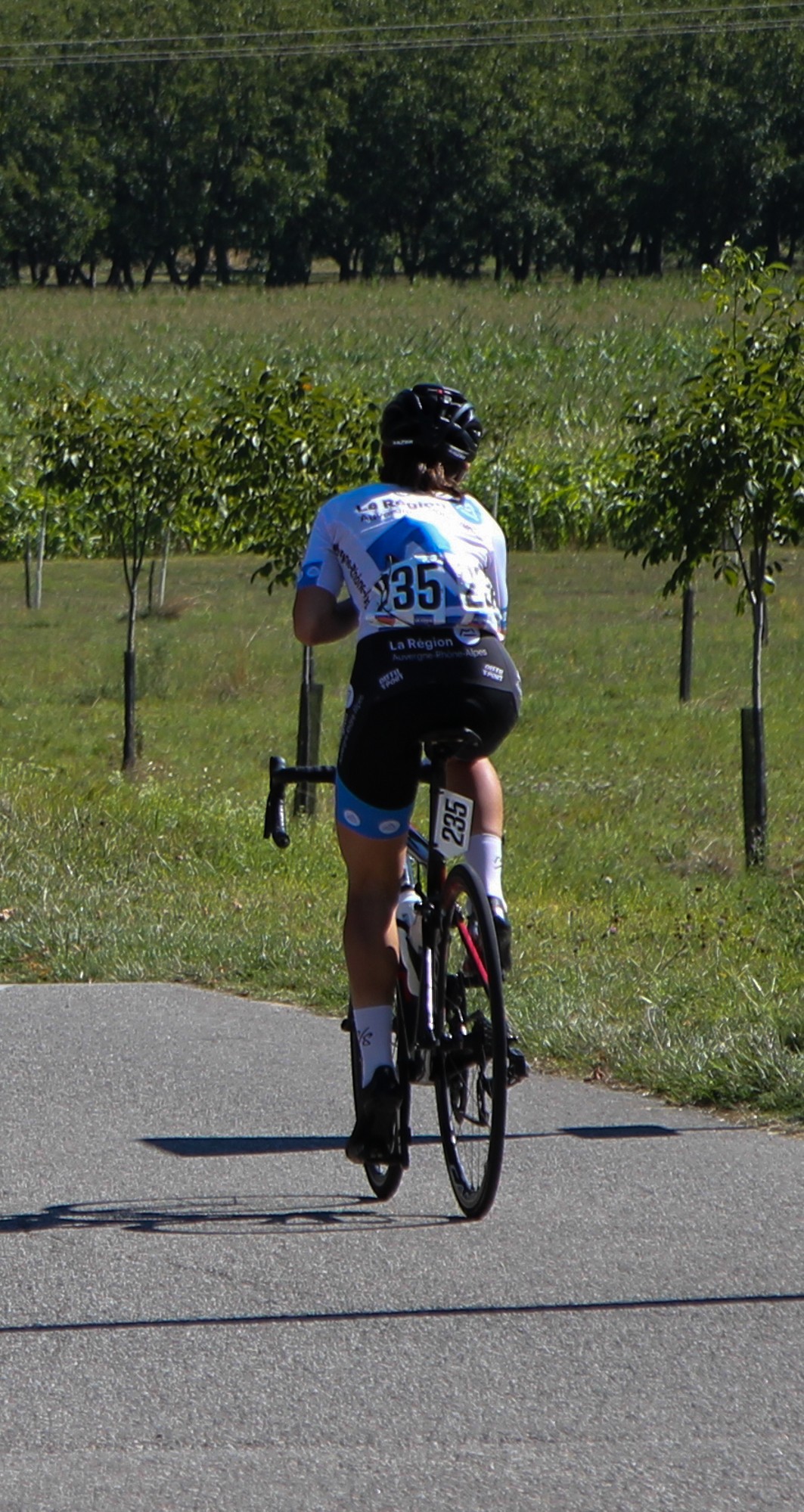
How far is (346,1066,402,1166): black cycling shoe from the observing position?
4.45 meters

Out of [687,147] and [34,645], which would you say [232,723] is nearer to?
[34,645]

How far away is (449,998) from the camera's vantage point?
14.9 ft

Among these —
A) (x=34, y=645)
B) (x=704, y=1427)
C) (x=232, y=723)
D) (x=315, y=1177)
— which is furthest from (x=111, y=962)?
(x=34, y=645)

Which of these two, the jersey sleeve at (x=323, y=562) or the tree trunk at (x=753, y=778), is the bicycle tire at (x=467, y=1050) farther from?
the tree trunk at (x=753, y=778)

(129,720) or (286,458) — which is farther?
(129,720)

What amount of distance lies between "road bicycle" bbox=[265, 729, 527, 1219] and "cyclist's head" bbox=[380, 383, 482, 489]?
0.70 m

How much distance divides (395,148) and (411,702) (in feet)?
366

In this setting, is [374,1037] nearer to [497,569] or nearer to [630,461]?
[497,569]

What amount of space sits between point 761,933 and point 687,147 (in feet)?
342

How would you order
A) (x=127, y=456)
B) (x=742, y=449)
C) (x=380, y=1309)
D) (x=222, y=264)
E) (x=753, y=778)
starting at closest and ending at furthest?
1. (x=380, y=1309)
2. (x=742, y=449)
3. (x=753, y=778)
4. (x=127, y=456)
5. (x=222, y=264)

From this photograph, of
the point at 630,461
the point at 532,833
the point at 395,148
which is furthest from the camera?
the point at 395,148

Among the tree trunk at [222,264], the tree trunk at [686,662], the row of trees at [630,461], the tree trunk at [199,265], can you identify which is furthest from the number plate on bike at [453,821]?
the tree trunk at [222,264]

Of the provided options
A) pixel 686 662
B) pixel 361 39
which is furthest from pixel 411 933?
pixel 361 39

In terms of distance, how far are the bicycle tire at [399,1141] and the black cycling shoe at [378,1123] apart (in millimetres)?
24
